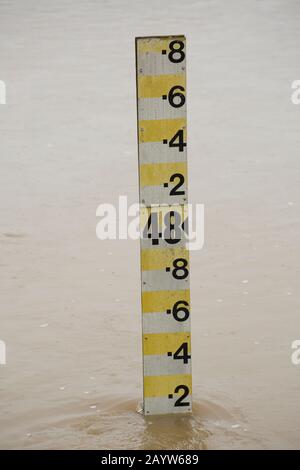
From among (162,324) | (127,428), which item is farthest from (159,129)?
(127,428)

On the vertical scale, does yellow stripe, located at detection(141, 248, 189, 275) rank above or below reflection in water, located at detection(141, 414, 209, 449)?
above

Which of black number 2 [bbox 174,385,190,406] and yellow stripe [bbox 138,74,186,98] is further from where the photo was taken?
black number 2 [bbox 174,385,190,406]

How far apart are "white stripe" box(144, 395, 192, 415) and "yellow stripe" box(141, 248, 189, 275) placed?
606mm

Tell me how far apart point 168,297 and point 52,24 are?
836cm

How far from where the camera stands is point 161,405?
3904mm

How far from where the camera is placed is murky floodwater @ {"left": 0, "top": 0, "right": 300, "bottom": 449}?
157 inches

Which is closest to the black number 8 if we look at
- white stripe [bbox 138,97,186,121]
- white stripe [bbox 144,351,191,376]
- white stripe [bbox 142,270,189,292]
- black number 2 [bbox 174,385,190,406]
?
white stripe [bbox 138,97,186,121]

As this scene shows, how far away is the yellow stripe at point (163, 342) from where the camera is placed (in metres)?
3.87

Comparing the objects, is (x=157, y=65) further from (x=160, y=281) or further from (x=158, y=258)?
(x=160, y=281)

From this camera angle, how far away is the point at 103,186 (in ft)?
23.8

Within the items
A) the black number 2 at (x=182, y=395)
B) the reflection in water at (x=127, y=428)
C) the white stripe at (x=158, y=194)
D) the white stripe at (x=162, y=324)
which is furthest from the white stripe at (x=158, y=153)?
the reflection in water at (x=127, y=428)

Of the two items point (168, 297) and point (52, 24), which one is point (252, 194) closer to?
point (168, 297)

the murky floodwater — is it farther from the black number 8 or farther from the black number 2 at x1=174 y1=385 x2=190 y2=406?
the black number 8

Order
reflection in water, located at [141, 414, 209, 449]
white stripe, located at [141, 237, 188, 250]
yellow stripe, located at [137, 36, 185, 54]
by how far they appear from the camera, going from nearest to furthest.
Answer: reflection in water, located at [141, 414, 209, 449]
yellow stripe, located at [137, 36, 185, 54]
white stripe, located at [141, 237, 188, 250]
